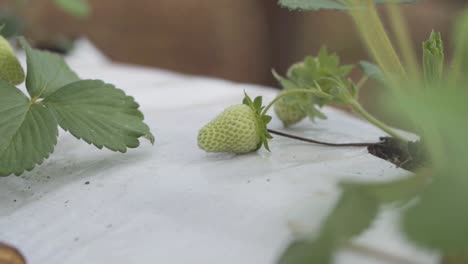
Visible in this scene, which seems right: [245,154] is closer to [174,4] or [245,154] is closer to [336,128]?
[336,128]

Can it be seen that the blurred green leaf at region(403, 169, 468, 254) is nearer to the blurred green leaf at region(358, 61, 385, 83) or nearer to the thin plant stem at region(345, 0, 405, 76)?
the thin plant stem at region(345, 0, 405, 76)

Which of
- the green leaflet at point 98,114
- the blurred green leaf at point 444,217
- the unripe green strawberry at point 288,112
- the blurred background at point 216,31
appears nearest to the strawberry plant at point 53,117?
the green leaflet at point 98,114

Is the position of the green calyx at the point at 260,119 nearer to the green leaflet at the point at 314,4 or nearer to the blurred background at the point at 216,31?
the green leaflet at the point at 314,4

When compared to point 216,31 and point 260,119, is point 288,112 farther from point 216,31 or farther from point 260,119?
point 216,31

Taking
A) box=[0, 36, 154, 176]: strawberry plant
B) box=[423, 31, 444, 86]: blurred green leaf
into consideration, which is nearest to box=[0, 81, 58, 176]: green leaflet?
box=[0, 36, 154, 176]: strawberry plant

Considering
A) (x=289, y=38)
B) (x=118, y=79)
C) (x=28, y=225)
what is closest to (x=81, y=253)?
(x=28, y=225)

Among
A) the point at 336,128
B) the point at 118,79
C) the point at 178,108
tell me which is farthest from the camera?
the point at 118,79
